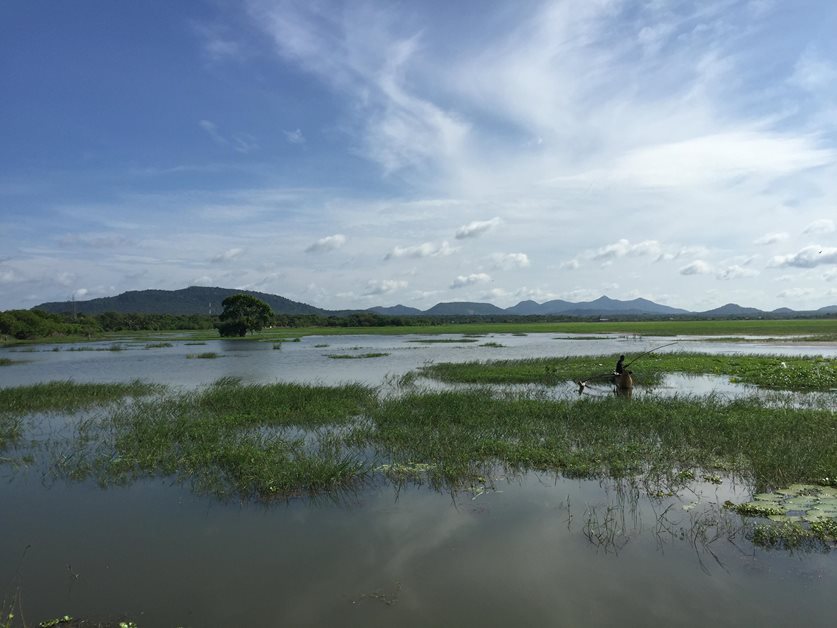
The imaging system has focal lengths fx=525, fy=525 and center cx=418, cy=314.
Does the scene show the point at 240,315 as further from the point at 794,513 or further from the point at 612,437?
the point at 794,513

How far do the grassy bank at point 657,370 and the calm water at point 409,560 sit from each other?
1434 cm

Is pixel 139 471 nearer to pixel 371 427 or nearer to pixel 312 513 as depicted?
pixel 312 513

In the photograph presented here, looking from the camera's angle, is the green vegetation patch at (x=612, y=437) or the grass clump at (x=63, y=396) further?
the grass clump at (x=63, y=396)

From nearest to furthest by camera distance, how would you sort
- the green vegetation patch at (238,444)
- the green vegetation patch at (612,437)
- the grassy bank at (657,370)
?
the green vegetation patch at (238,444) → the green vegetation patch at (612,437) → the grassy bank at (657,370)

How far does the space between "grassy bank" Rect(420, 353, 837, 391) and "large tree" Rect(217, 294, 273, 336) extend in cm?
5303

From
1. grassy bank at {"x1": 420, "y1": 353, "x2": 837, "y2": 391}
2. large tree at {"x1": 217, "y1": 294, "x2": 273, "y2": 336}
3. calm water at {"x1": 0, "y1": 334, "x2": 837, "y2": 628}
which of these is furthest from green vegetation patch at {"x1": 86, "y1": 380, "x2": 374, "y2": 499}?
large tree at {"x1": 217, "y1": 294, "x2": 273, "y2": 336}

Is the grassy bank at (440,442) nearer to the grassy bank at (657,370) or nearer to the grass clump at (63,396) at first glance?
the grass clump at (63,396)

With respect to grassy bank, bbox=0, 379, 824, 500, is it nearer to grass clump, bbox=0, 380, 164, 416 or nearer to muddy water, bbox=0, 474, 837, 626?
muddy water, bbox=0, 474, 837, 626

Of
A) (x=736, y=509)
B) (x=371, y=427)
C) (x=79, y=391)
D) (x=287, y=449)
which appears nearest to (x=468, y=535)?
(x=736, y=509)

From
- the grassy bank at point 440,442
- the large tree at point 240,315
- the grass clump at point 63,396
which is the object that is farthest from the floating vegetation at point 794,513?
the large tree at point 240,315

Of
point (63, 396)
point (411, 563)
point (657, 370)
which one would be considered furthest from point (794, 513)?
point (63, 396)

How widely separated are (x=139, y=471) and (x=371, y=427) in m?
6.16

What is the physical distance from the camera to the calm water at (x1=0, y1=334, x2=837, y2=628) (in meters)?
6.41

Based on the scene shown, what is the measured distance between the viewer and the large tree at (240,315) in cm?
7906
